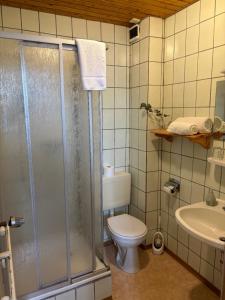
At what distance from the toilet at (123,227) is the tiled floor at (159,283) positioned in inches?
3.9

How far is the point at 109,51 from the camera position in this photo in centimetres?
228

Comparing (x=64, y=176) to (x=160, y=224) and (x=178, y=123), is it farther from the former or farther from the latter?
(x=160, y=224)

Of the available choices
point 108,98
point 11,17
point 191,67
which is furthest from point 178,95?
point 11,17

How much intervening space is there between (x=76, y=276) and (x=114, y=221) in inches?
27.1

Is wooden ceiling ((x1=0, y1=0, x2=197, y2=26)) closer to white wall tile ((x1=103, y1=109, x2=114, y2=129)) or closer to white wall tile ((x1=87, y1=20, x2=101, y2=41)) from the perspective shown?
white wall tile ((x1=87, y1=20, x2=101, y2=41))

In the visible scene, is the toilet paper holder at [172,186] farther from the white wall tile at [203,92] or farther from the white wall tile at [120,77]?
the white wall tile at [120,77]

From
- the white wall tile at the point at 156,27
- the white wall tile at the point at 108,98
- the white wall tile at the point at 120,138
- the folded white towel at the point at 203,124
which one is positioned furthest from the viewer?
the white wall tile at the point at 120,138

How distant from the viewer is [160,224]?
2482 mm

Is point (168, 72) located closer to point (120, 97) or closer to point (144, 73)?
point (144, 73)

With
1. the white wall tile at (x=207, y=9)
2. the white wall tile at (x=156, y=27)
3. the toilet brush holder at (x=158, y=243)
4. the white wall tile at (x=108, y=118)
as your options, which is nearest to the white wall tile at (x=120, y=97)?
the white wall tile at (x=108, y=118)

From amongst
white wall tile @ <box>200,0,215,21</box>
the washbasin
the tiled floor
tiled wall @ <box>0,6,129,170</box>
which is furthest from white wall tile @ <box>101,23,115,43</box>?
the tiled floor

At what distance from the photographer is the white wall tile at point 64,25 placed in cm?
204

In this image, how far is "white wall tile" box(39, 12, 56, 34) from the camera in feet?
6.48

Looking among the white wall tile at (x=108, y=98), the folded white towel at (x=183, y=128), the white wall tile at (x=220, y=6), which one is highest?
the white wall tile at (x=220, y=6)
